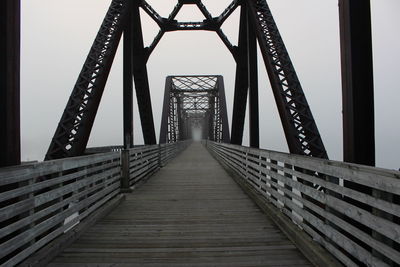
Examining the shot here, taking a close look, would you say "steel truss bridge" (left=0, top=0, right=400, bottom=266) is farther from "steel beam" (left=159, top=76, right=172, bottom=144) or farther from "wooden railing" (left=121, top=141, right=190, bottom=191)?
"steel beam" (left=159, top=76, right=172, bottom=144)

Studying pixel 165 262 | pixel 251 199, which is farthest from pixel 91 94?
pixel 165 262

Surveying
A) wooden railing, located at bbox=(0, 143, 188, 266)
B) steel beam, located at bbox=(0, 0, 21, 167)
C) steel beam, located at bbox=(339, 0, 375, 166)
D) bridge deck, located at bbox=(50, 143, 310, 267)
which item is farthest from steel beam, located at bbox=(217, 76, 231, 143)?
→ steel beam, located at bbox=(0, 0, 21, 167)

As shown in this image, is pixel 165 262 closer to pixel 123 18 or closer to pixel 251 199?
pixel 251 199

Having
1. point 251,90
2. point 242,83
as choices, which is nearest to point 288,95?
point 251,90

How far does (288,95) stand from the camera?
6.59 m

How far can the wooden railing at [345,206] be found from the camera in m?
2.05

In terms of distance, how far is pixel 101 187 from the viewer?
16.7ft

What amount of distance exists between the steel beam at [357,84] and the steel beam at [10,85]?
12.4 feet

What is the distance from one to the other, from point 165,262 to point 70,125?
4.10 meters

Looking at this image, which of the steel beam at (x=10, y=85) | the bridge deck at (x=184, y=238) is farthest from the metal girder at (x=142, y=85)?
the steel beam at (x=10, y=85)

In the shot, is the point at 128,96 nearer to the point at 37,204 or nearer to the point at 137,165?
the point at 137,165

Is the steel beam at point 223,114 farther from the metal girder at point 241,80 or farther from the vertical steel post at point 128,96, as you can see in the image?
the vertical steel post at point 128,96

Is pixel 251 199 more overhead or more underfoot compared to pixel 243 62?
more underfoot

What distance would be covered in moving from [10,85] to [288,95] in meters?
5.37
